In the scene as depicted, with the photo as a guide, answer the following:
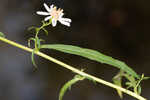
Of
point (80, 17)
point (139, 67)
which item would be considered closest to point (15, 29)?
point (80, 17)

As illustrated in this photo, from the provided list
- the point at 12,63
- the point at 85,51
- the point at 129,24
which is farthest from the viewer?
the point at 129,24

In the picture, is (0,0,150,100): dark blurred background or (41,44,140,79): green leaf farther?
(0,0,150,100): dark blurred background

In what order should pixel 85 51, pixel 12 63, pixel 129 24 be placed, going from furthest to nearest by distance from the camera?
pixel 129 24, pixel 12 63, pixel 85 51

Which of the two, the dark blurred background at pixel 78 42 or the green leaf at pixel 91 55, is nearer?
the green leaf at pixel 91 55

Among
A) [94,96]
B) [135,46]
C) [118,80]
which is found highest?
[118,80]

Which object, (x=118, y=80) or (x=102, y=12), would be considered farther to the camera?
(x=102, y=12)

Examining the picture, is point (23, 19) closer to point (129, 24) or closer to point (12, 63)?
point (12, 63)

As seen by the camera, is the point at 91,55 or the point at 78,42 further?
the point at 78,42

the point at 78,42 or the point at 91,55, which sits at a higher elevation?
the point at 91,55
